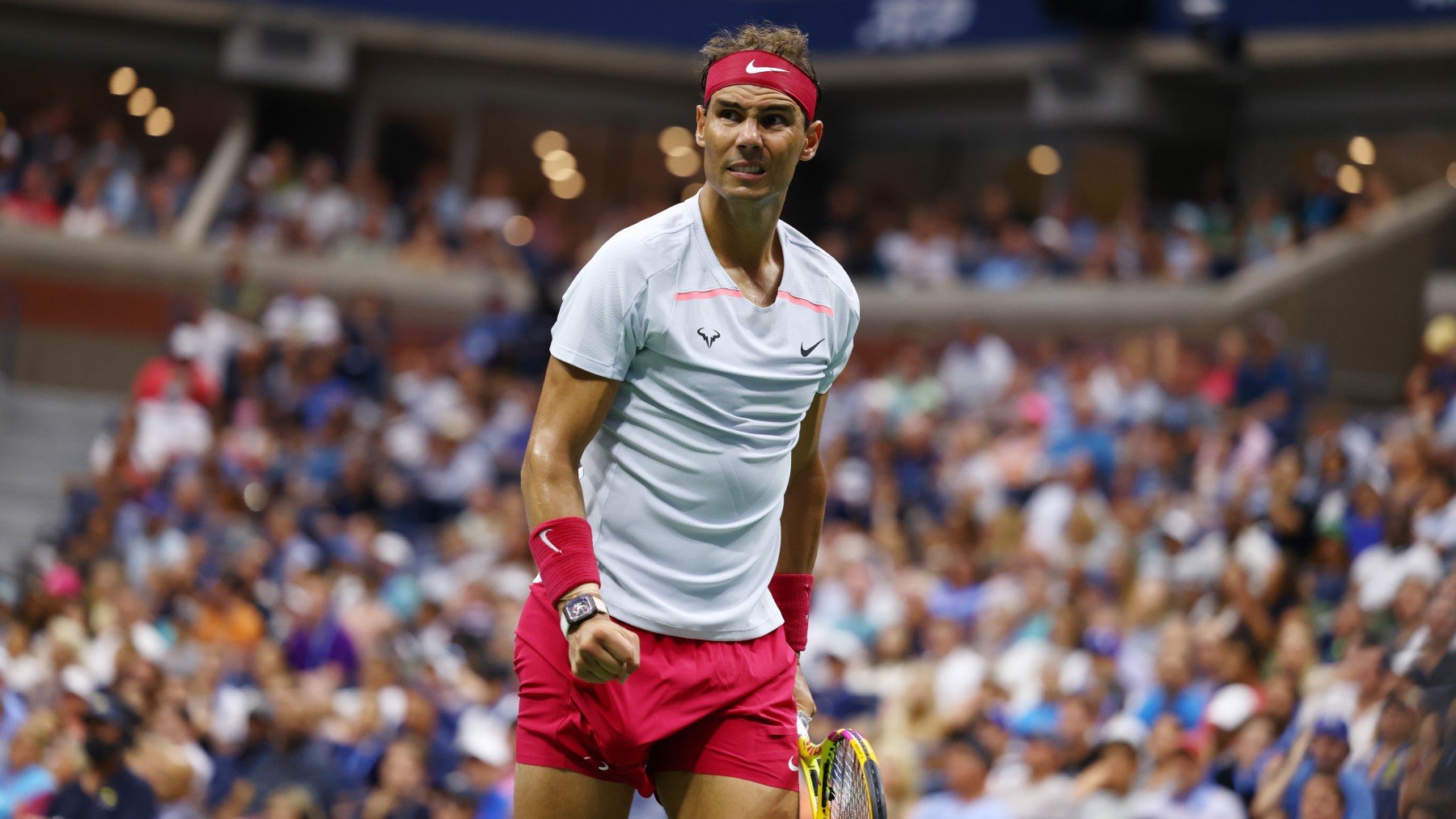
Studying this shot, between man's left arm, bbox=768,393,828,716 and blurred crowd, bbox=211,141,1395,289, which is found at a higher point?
man's left arm, bbox=768,393,828,716

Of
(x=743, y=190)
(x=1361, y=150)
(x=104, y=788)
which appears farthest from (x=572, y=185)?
(x=743, y=190)

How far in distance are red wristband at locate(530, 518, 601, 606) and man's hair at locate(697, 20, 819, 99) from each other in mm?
1003

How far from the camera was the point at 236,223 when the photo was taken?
68.3ft

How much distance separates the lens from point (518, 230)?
22.1 m

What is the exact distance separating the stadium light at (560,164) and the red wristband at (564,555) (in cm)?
2063

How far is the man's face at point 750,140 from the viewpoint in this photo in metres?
3.59

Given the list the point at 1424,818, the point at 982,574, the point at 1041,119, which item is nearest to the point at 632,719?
the point at 1424,818

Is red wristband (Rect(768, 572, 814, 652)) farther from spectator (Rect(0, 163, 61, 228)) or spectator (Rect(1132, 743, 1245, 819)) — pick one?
spectator (Rect(0, 163, 61, 228))

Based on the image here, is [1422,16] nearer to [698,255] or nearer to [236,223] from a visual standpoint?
[236,223]

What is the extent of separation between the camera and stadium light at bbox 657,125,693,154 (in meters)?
23.5

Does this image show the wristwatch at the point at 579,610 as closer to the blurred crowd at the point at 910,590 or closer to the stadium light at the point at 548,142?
the blurred crowd at the point at 910,590

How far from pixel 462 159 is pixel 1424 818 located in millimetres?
20391

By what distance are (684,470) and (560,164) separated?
67.5 feet

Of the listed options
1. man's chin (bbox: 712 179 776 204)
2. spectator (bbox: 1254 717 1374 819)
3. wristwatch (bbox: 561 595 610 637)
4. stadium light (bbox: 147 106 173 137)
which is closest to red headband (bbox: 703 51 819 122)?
man's chin (bbox: 712 179 776 204)
